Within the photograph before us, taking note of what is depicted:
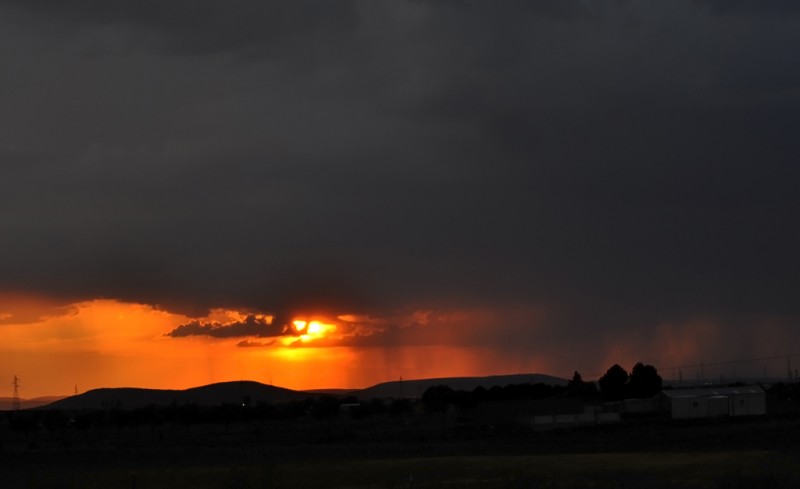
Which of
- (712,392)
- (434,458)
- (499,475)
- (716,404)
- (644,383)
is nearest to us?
(499,475)

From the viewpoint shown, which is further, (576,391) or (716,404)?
(576,391)

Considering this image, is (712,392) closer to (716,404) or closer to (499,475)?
(716,404)

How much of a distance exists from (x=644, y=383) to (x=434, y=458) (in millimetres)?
87094

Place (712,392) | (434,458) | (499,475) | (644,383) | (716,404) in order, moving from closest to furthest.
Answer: (499,475) < (434,458) < (716,404) < (712,392) < (644,383)

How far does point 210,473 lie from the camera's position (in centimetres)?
5559

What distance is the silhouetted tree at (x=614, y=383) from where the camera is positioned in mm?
147000

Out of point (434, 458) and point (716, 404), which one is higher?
point (716, 404)

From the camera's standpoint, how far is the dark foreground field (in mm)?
47625

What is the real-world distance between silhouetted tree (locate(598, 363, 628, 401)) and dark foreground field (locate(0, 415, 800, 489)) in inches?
1183

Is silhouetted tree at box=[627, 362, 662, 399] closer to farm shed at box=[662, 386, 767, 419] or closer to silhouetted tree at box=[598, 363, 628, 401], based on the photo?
silhouetted tree at box=[598, 363, 628, 401]

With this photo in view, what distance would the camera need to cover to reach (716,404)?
122m

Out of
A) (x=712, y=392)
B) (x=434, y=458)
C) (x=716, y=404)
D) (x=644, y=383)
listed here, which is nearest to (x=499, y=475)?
(x=434, y=458)

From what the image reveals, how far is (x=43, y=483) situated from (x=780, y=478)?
34385 mm

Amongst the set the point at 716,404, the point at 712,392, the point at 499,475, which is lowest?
the point at 499,475
